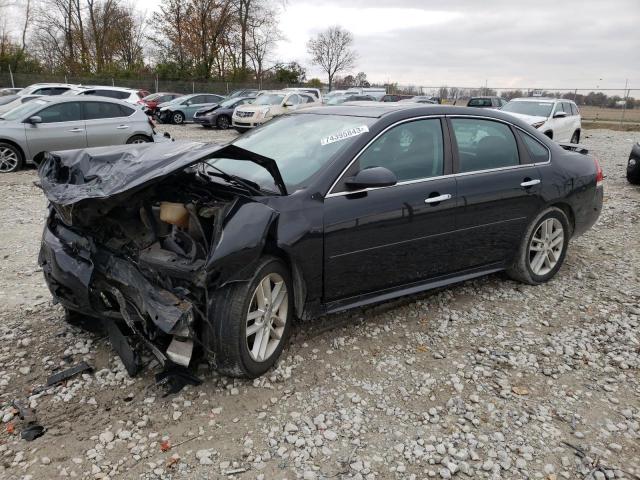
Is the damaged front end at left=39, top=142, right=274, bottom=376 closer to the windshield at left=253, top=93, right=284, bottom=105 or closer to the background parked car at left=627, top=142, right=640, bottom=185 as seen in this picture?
the background parked car at left=627, top=142, right=640, bottom=185

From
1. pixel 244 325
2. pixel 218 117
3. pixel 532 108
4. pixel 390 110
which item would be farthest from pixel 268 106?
pixel 244 325

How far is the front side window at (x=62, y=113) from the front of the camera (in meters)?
10.5

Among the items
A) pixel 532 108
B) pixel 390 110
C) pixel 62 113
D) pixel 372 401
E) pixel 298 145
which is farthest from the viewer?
pixel 532 108

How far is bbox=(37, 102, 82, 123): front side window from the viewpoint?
1048 cm

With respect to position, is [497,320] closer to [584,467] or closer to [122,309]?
[584,467]

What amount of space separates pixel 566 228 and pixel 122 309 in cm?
409

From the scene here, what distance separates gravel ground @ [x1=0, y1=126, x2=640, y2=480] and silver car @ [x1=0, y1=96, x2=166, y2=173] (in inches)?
280

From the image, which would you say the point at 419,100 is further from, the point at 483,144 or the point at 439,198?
the point at 439,198

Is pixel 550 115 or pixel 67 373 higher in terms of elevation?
pixel 550 115

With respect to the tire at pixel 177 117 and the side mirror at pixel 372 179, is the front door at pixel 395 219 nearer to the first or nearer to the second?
the side mirror at pixel 372 179

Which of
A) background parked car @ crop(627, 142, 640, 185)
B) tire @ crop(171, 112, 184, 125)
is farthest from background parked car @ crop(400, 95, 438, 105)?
tire @ crop(171, 112, 184, 125)

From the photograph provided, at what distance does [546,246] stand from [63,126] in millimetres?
9895

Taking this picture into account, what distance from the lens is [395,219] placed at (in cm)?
357

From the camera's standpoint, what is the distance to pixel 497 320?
409 cm
